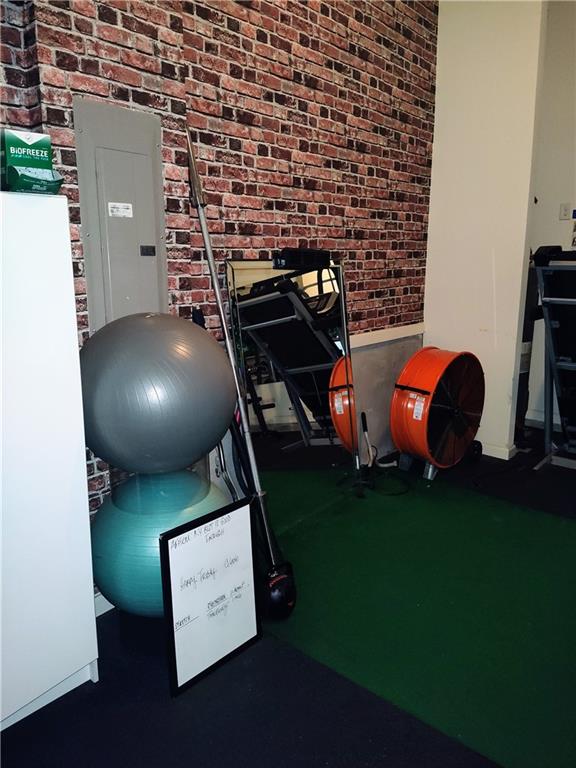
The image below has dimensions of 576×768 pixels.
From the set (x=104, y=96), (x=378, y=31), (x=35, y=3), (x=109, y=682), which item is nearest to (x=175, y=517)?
(x=109, y=682)

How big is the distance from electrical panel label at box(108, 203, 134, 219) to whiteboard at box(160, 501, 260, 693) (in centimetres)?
127

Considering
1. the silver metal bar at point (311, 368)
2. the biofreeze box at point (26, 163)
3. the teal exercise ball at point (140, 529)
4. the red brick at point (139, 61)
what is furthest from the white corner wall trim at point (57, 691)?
the red brick at point (139, 61)

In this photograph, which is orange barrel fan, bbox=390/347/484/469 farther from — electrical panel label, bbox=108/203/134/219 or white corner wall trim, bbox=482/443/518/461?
electrical panel label, bbox=108/203/134/219

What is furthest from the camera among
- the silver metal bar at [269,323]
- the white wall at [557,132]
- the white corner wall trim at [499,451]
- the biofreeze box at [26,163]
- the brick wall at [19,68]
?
the white wall at [557,132]

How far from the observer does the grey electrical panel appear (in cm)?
222

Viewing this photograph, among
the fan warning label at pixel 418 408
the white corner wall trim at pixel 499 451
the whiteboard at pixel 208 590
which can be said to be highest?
the fan warning label at pixel 418 408

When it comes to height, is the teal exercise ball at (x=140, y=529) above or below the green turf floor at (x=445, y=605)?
above

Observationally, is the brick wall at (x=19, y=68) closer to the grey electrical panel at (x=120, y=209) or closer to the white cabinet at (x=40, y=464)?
the grey electrical panel at (x=120, y=209)

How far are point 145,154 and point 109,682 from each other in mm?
2099

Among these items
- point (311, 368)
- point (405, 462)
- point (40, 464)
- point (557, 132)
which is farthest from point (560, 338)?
point (40, 464)

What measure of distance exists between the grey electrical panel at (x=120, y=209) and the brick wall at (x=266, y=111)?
5 centimetres

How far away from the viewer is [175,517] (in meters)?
2.13

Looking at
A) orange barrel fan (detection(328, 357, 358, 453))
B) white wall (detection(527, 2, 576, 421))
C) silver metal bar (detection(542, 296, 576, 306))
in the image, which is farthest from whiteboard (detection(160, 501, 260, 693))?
white wall (detection(527, 2, 576, 421))

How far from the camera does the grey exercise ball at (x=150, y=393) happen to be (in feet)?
6.27
